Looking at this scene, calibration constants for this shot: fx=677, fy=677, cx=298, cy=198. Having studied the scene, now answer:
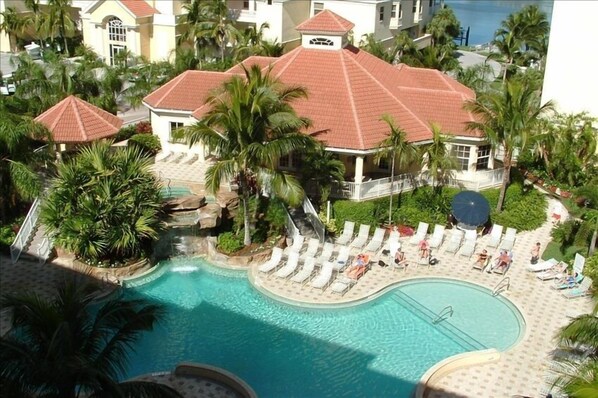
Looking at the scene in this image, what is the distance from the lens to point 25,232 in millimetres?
24422

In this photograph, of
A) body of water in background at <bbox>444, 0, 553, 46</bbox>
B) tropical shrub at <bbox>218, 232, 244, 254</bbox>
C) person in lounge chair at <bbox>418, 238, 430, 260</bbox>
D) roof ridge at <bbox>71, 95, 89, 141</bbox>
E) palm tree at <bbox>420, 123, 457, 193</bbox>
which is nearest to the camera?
tropical shrub at <bbox>218, 232, 244, 254</bbox>

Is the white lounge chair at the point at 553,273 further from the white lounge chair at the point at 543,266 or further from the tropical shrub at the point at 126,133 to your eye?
the tropical shrub at the point at 126,133

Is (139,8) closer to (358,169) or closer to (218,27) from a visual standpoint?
(218,27)

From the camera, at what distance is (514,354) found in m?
19.4

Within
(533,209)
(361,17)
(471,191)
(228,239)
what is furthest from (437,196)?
(361,17)

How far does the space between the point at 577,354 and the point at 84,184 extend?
16051mm

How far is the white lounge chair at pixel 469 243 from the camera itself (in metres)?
25.5

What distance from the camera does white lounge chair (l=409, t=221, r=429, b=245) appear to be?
26431 mm

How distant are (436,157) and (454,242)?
11.6 feet

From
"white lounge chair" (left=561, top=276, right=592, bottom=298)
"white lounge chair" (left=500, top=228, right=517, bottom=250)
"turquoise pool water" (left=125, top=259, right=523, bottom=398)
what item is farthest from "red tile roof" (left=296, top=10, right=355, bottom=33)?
"white lounge chair" (left=561, top=276, right=592, bottom=298)

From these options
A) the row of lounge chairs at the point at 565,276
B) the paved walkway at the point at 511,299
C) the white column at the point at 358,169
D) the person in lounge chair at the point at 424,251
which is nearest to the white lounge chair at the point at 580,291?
the row of lounge chairs at the point at 565,276

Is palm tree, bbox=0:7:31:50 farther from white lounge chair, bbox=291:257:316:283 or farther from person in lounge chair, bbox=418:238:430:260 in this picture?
person in lounge chair, bbox=418:238:430:260

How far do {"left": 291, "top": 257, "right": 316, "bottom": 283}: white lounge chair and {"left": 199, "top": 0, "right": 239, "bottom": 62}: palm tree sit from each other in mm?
28684

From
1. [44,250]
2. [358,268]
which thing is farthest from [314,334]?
[44,250]
